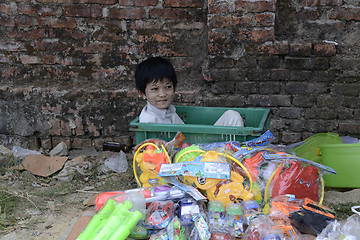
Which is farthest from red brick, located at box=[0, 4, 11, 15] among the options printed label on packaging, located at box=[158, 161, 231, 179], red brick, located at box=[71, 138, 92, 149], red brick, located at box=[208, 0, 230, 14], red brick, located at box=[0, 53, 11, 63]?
printed label on packaging, located at box=[158, 161, 231, 179]

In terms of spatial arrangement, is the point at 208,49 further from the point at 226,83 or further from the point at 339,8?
the point at 339,8

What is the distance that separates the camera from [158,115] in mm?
2559

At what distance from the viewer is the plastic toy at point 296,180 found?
6.40 ft

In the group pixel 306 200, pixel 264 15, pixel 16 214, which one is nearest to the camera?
Answer: pixel 306 200

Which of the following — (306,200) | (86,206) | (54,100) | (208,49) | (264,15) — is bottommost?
(86,206)

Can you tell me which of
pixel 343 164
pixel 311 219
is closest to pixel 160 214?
pixel 311 219

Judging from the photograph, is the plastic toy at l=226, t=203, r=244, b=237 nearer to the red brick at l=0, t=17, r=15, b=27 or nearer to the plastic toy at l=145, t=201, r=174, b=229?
the plastic toy at l=145, t=201, r=174, b=229

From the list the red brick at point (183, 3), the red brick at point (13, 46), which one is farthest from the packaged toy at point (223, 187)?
the red brick at point (13, 46)

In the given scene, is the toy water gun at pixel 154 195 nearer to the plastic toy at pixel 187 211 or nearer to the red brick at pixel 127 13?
the plastic toy at pixel 187 211

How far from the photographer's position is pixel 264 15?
108 inches

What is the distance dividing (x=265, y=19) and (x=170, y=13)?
2.62 feet

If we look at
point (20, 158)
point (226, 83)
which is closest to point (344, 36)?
point (226, 83)

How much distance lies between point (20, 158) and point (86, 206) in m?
0.98

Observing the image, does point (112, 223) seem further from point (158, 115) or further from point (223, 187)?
point (158, 115)
